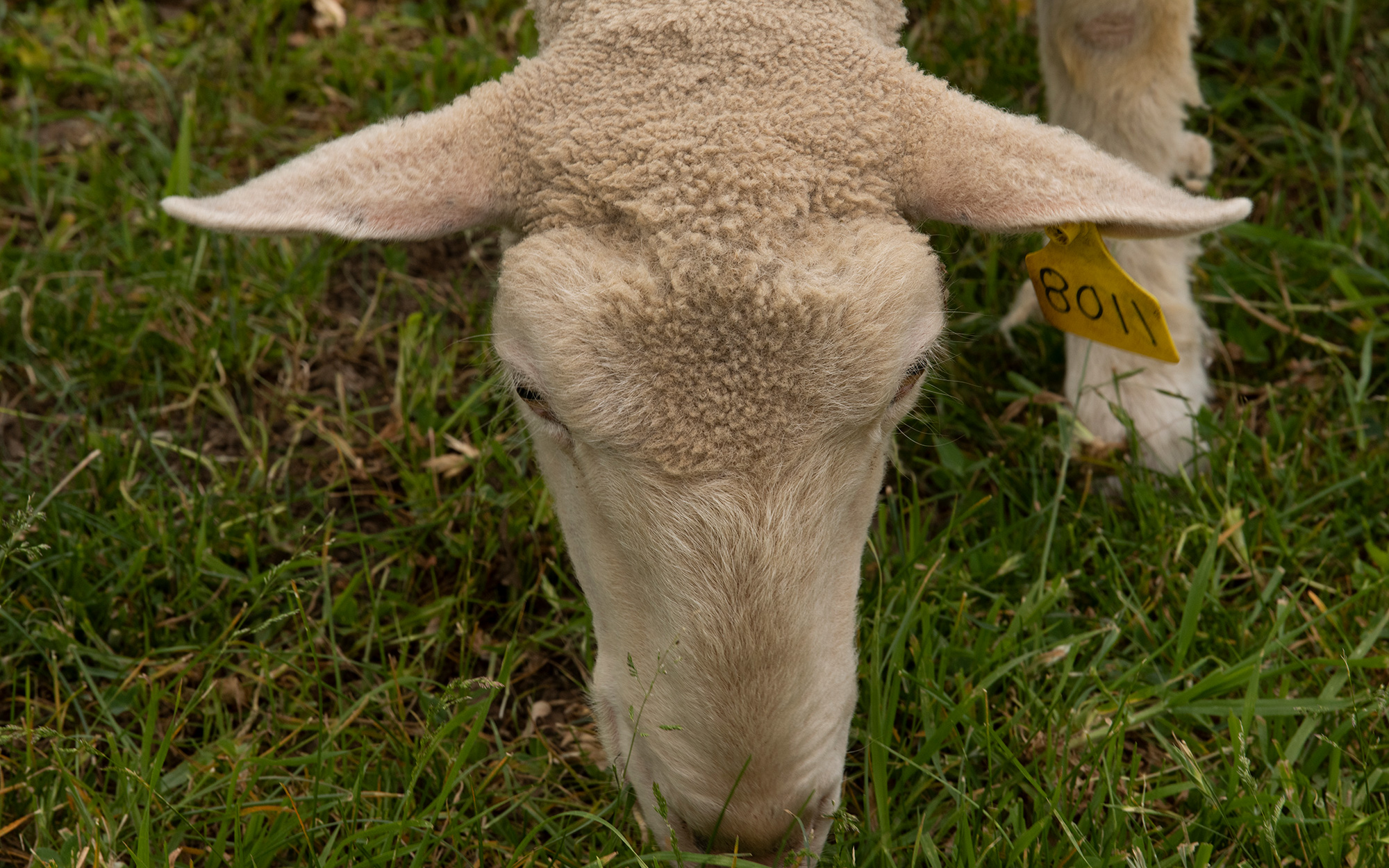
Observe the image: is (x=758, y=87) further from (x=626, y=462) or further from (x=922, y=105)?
(x=626, y=462)

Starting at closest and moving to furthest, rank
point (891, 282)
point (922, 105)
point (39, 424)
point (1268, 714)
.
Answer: point (891, 282), point (922, 105), point (1268, 714), point (39, 424)

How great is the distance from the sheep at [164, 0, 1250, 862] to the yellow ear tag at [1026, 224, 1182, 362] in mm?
187

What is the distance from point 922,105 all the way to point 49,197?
3547 millimetres

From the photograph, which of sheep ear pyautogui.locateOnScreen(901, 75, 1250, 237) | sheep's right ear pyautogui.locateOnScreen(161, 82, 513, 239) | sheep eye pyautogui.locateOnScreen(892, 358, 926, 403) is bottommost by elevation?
sheep eye pyautogui.locateOnScreen(892, 358, 926, 403)

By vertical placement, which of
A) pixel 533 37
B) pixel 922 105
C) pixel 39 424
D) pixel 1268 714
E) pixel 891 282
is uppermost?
pixel 922 105

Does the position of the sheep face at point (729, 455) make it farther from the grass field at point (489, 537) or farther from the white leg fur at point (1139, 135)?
the white leg fur at point (1139, 135)

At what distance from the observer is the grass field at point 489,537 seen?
2.75m

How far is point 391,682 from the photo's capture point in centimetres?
301

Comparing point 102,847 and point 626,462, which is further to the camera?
point 102,847

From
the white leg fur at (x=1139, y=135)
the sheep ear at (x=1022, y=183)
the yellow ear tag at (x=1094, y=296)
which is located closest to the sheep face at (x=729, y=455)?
the sheep ear at (x=1022, y=183)

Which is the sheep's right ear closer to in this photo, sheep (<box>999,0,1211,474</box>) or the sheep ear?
the sheep ear

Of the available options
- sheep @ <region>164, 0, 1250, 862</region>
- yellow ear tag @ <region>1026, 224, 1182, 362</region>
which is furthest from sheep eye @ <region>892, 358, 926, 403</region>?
yellow ear tag @ <region>1026, 224, 1182, 362</region>

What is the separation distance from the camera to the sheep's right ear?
2.28 metres

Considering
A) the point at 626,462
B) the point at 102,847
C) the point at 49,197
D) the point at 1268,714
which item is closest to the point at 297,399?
the point at 49,197
